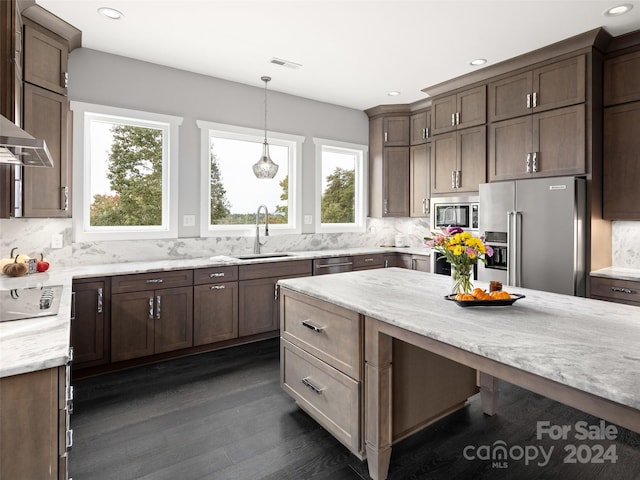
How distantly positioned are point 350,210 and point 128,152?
2916 mm

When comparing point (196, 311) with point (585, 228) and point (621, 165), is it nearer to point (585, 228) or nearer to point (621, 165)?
point (585, 228)

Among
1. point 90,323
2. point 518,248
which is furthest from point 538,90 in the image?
point 90,323

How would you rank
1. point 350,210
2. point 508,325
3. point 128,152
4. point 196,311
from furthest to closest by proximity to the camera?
1. point 350,210
2. point 128,152
3. point 196,311
4. point 508,325

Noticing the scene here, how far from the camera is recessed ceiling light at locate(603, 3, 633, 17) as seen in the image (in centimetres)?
270

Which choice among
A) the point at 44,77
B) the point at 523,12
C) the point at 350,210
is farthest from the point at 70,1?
the point at 350,210

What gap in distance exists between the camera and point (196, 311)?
135 inches

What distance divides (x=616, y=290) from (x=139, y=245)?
4256 millimetres

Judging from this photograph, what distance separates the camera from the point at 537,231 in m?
3.38

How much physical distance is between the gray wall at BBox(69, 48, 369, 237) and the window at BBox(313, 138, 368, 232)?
5.2 inches

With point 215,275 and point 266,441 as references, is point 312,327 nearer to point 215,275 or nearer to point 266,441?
point 266,441

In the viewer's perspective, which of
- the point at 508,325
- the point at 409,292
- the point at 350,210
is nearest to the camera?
the point at 508,325

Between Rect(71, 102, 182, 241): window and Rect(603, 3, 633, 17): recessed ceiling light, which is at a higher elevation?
Rect(603, 3, 633, 17): recessed ceiling light

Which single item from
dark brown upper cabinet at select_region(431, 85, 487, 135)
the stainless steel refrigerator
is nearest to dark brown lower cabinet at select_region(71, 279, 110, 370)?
the stainless steel refrigerator

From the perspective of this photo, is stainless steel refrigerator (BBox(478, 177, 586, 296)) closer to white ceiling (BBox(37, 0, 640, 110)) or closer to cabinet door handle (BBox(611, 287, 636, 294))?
cabinet door handle (BBox(611, 287, 636, 294))
